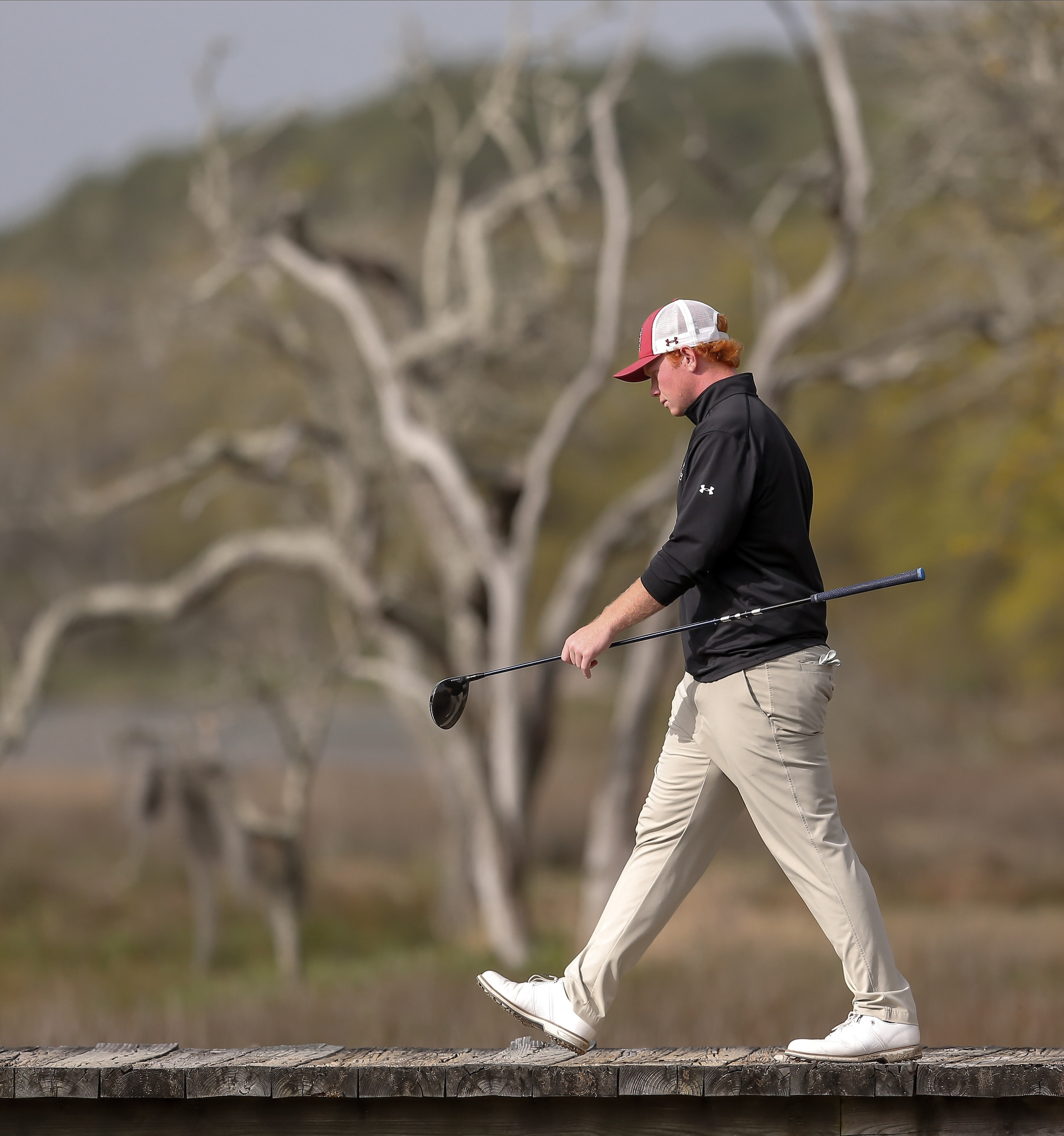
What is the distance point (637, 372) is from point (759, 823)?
1183mm

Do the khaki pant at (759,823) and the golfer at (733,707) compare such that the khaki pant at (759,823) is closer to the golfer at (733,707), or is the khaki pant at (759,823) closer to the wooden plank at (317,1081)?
the golfer at (733,707)

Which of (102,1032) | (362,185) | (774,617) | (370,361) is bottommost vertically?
(102,1032)

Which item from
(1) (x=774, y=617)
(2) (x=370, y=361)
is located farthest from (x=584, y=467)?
(1) (x=774, y=617)

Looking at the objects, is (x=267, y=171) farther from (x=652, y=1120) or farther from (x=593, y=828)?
(x=652, y=1120)

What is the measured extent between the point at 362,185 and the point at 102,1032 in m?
19.8

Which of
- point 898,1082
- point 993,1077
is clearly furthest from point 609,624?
point 993,1077

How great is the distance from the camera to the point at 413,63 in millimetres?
15992

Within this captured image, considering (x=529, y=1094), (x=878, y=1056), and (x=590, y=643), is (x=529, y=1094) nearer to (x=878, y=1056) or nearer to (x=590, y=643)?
(x=878, y=1056)

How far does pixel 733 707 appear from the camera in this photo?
3896 millimetres

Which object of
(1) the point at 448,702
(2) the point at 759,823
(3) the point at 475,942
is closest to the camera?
(2) the point at 759,823

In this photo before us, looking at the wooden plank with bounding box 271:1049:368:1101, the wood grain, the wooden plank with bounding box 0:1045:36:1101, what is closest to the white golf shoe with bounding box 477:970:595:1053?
the wood grain

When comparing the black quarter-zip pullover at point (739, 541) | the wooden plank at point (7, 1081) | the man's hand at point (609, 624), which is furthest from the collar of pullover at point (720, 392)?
the wooden plank at point (7, 1081)

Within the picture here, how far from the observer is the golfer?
12.6 feet

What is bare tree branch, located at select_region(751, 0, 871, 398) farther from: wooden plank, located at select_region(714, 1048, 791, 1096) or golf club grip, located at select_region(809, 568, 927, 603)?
wooden plank, located at select_region(714, 1048, 791, 1096)
